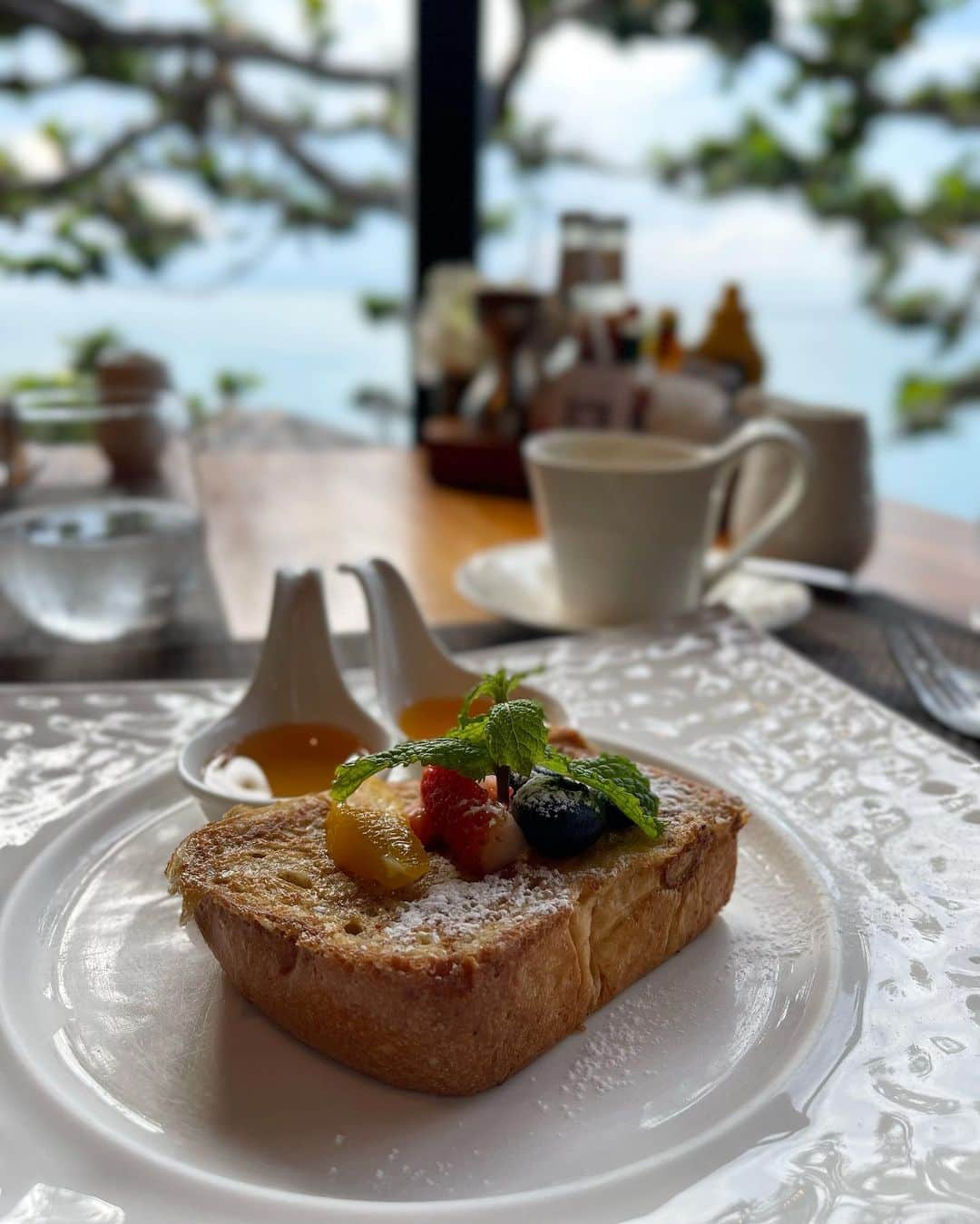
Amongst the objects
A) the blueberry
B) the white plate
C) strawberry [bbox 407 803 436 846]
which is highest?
the blueberry

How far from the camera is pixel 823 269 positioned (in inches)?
230

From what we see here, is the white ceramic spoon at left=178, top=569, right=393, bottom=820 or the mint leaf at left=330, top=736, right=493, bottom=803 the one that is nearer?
the mint leaf at left=330, top=736, right=493, bottom=803

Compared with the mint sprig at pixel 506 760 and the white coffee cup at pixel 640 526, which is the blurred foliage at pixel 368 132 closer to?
the white coffee cup at pixel 640 526

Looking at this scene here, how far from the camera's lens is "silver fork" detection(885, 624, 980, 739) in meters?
1.51

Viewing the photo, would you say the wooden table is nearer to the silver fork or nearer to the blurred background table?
the blurred background table

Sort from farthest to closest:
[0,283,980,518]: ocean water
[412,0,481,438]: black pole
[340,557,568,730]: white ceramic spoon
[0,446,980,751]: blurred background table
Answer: [0,283,980,518]: ocean water < [412,0,481,438]: black pole < [0,446,980,751]: blurred background table < [340,557,568,730]: white ceramic spoon

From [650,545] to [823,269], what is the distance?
4.52 meters

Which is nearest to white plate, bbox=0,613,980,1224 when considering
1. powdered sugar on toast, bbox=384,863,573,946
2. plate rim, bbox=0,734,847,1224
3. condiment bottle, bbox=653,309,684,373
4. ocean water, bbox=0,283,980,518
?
plate rim, bbox=0,734,847,1224

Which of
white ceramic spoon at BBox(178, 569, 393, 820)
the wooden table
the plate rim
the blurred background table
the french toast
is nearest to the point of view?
the plate rim

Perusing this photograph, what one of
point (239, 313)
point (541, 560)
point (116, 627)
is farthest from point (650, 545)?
point (239, 313)

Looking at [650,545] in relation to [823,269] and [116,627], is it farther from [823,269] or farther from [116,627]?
[823,269]

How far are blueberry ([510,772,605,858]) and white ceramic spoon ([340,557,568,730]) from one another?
463 mm

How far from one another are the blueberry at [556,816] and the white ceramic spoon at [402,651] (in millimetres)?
463

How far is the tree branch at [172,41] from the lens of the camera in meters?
4.67
